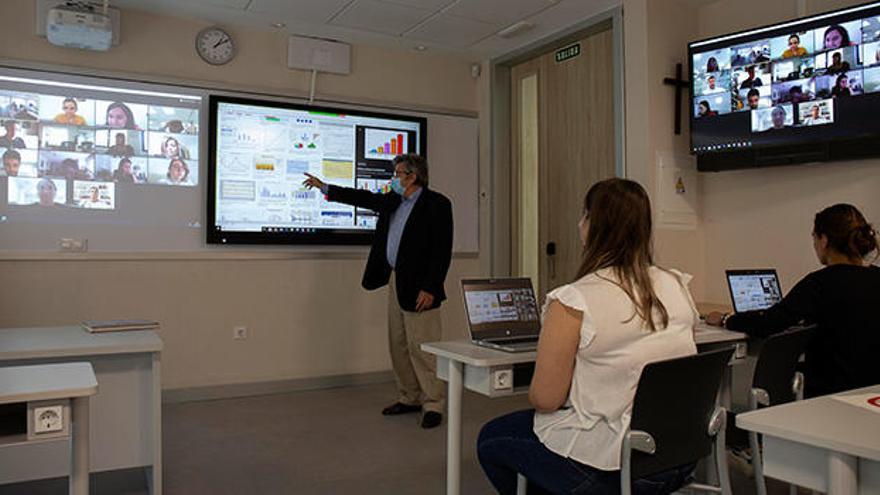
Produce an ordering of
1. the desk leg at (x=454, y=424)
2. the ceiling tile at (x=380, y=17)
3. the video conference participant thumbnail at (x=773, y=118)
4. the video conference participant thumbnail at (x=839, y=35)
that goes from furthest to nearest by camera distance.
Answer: the ceiling tile at (x=380, y=17) → the video conference participant thumbnail at (x=773, y=118) → the video conference participant thumbnail at (x=839, y=35) → the desk leg at (x=454, y=424)

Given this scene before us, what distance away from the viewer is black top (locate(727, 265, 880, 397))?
2.25 m

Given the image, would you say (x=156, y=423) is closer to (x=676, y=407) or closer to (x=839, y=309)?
(x=676, y=407)

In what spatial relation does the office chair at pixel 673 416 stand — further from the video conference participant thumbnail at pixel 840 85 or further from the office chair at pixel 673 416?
the video conference participant thumbnail at pixel 840 85

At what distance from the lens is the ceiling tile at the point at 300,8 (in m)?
4.36

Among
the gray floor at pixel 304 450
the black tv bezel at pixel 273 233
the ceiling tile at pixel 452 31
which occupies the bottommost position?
the gray floor at pixel 304 450

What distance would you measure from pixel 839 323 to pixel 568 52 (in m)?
3.25

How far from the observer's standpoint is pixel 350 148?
515cm

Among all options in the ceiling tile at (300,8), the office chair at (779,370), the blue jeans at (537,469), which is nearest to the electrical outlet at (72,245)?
the ceiling tile at (300,8)

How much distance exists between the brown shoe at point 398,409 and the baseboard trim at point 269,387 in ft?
3.00

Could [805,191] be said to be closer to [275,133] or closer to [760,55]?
[760,55]

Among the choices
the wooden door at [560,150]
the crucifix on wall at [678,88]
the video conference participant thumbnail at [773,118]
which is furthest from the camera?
the wooden door at [560,150]

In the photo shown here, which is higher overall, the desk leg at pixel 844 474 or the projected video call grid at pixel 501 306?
the projected video call grid at pixel 501 306

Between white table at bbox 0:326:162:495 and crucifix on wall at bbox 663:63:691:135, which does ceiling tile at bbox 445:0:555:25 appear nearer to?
crucifix on wall at bbox 663:63:691:135

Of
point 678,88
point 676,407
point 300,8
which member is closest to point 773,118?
point 678,88
